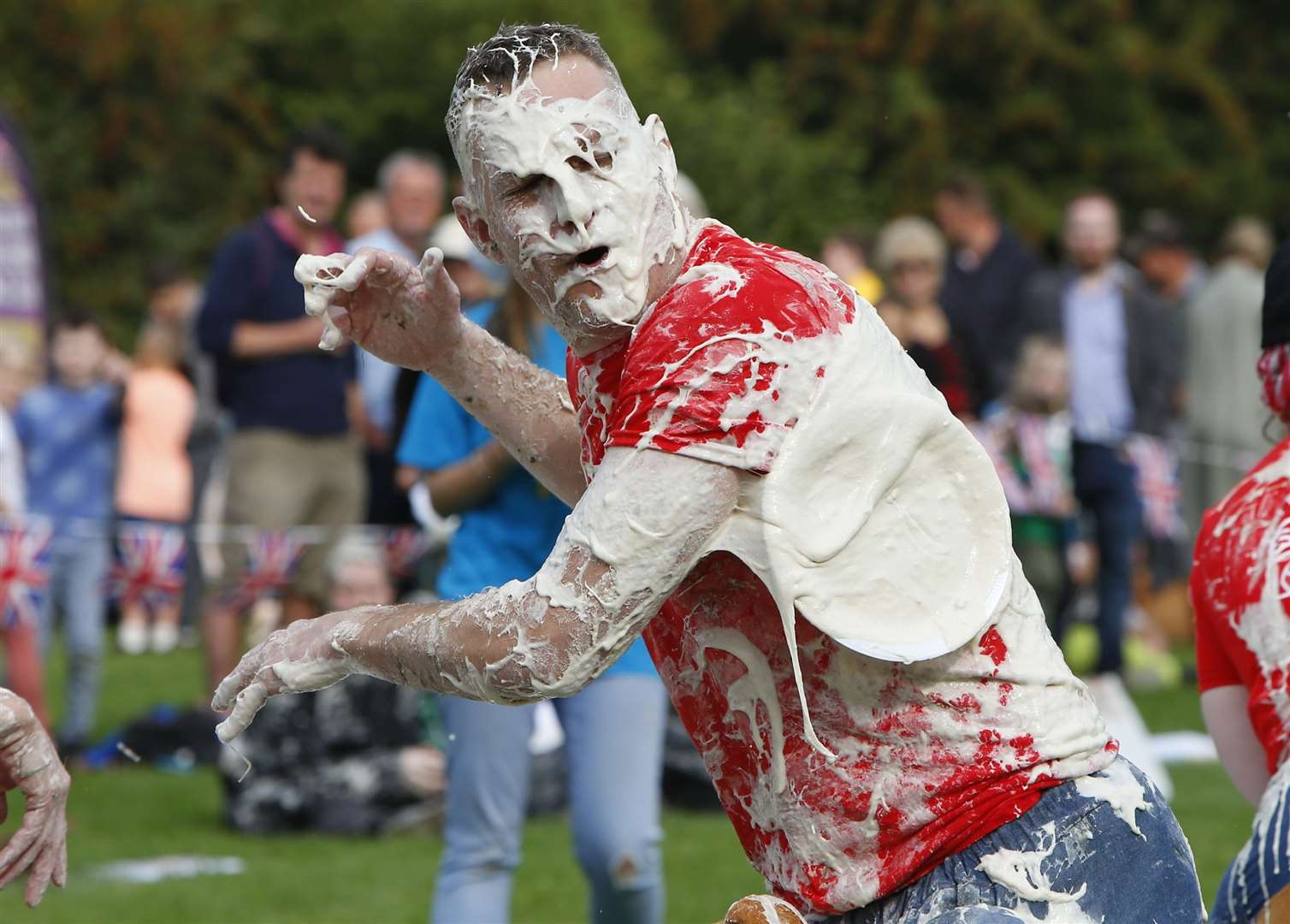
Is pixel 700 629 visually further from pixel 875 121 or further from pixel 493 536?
pixel 875 121

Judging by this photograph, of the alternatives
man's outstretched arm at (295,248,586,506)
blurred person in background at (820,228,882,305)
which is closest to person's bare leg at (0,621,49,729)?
blurred person in background at (820,228,882,305)

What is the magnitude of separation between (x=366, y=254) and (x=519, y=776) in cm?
195

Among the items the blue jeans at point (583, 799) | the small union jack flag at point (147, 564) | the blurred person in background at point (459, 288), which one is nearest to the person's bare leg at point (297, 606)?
the small union jack flag at point (147, 564)

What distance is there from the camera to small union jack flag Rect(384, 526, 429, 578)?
27.1ft

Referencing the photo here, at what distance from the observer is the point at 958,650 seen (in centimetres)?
234

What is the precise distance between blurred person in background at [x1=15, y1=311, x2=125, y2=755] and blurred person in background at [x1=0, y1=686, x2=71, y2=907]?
17.8ft

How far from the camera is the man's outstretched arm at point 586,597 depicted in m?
2.21

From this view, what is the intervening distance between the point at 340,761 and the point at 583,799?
2953 millimetres

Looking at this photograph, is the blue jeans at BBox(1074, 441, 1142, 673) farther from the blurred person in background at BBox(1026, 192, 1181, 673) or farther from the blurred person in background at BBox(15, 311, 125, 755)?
the blurred person in background at BBox(15, 311, 125, 755)

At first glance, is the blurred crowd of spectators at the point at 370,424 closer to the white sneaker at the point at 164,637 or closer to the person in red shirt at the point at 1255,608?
the white sneaker at the point at 164,637

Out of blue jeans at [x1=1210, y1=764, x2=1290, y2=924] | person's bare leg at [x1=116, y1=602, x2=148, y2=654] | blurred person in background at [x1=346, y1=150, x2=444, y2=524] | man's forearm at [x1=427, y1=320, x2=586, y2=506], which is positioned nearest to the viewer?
blue jeans at [x1=1210, y1=764, x2=1290, y2=924]

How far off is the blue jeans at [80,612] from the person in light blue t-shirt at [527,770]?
464cm

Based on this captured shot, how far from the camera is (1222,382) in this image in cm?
1109

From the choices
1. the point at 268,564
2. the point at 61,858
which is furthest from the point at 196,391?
the point at 61,858
